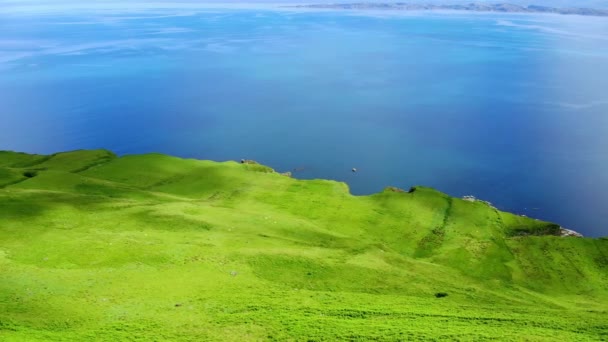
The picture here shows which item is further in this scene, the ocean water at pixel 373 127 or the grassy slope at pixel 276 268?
the ocean water at pixel 373 127

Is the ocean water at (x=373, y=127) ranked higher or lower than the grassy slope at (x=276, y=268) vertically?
higher

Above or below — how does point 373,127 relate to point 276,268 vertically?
above

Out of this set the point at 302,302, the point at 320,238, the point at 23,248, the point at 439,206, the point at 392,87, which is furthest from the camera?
the point at 392,87

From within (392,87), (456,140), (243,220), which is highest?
(392,87)

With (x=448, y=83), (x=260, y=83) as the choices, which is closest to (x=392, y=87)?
(x=448, y=83)

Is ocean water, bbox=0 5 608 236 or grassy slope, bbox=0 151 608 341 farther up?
ocean water, bbox=0 5 608 236

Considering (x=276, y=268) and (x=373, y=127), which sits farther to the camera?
(x=373, y=127)

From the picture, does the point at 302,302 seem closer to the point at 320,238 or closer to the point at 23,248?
the point at 320,238

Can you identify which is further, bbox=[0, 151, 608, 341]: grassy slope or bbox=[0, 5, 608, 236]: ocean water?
bbox=[0, 5, 608, 236]: ocean water
